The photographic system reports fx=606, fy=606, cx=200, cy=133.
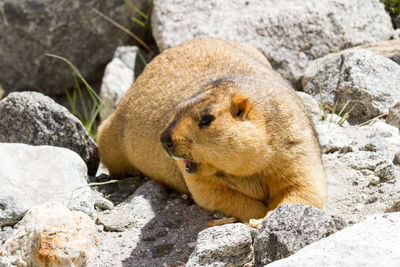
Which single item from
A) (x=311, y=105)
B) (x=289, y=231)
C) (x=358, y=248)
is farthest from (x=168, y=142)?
(x=311, y=105)

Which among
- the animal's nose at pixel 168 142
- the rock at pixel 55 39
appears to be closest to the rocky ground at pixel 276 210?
the animal's nose at pixel 168 142

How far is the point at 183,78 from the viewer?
7.39 m

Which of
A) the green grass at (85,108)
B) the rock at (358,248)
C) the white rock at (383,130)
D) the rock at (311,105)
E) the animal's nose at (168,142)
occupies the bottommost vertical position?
the green grass at (85,108)

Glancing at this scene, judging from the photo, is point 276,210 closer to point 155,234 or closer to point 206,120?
point 206,120

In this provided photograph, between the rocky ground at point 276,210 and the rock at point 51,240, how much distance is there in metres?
0.01

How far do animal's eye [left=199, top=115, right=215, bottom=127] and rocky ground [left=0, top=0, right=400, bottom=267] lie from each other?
943 millimetres

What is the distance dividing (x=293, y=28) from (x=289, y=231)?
17.8 feet

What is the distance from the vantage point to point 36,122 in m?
7.62

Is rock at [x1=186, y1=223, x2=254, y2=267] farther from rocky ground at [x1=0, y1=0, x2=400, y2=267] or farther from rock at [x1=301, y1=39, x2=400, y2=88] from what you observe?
rock at [x1=301, y1=39, x2=400, y2=88]

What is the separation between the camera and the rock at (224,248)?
4969 mm

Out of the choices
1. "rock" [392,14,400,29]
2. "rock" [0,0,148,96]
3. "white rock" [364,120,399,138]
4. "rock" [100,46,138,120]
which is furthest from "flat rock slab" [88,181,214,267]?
"rock" [0,0,148,96]

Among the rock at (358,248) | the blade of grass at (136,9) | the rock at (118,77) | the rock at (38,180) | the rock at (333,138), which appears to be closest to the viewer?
the rock at (358,248)

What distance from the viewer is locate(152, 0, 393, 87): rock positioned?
377 inches

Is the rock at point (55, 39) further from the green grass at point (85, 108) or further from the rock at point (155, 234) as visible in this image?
the rock at point (155, 234)
